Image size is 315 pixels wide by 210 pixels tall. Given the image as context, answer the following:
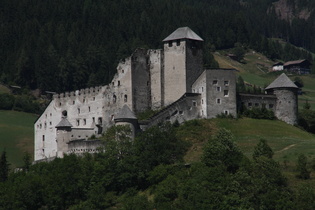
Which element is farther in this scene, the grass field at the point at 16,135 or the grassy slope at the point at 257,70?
the grassy slope at the point at 257,70

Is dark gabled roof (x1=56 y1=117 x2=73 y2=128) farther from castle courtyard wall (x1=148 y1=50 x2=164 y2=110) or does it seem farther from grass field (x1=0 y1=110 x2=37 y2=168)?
grass field (x1=0 y1=110 x2=37 y2=168)

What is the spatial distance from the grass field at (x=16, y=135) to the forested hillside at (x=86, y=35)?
19.8 metres

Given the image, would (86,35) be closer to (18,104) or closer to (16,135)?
(18,104)

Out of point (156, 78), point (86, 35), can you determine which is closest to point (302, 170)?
point (156, 78)

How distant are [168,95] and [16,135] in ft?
125

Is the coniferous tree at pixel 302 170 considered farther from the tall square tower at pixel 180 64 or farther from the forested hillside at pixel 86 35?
the forested hillside at pixel 86 35

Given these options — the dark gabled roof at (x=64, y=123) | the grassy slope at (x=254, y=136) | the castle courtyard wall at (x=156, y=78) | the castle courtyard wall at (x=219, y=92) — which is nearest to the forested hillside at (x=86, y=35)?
the castle courtyard wall at (x=156, y=78)

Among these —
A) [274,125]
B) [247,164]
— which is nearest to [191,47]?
[274,125]

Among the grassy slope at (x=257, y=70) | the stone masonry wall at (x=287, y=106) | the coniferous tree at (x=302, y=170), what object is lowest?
the coniferous tree at (x=302, y=170)

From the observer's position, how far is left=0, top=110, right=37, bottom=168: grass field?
354ft

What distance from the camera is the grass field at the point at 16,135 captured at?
108 metres

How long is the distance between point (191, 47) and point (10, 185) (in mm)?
27569

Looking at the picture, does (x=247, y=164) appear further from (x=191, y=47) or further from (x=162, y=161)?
(x=191, y=47)

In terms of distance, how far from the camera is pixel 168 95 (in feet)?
290
